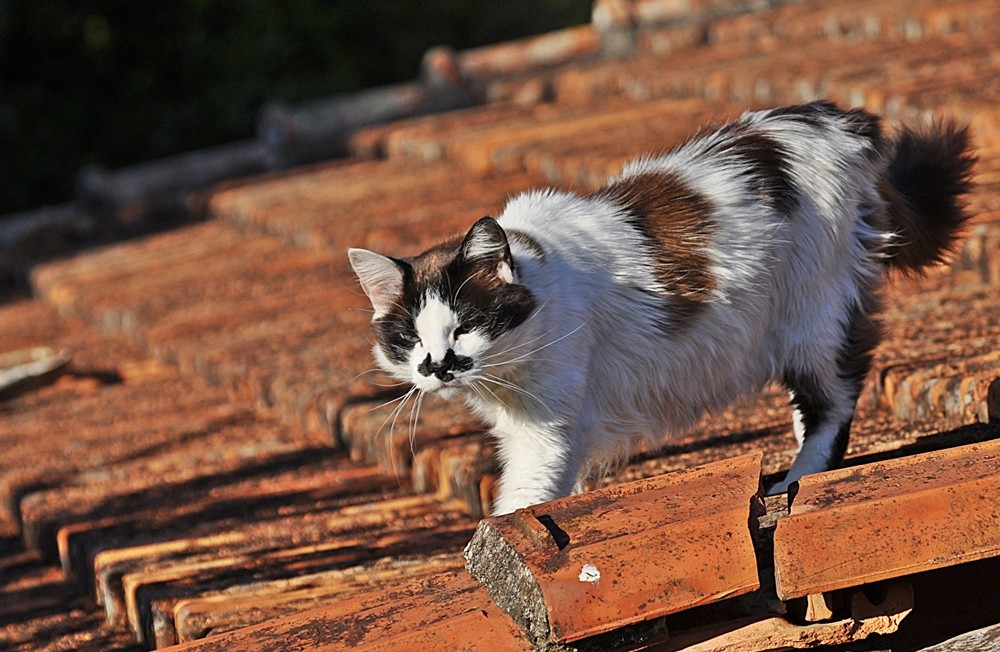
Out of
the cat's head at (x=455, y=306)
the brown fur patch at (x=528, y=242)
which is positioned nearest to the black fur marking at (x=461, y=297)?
the cat's head at (x=455, y=306)

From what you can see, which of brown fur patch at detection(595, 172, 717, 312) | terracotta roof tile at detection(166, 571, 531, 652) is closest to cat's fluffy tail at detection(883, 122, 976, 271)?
brown fur patch at detection(595, 172, 717, 312)

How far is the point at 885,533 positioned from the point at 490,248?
93cm

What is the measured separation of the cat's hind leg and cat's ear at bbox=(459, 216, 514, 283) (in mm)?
663

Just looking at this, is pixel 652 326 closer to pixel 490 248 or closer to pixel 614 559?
pixel 490 248

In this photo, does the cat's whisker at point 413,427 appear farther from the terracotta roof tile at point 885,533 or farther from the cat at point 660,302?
the terracotta roof tile at point 885,533

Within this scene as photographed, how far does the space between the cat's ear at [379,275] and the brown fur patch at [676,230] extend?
479mm

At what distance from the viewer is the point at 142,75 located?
1259 cm

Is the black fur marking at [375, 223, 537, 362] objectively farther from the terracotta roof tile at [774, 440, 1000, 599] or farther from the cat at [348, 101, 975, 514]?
the terracotta roof tile at [774, 440, 1000, 599]

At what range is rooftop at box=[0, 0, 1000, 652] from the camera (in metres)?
1.82

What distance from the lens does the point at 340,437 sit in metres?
3.47

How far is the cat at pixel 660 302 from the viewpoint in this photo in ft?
8.04

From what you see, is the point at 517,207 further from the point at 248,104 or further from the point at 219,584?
the point at 248,104

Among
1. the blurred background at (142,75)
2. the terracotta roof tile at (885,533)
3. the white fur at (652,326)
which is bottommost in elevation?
the terracotta roof tile at (885,533)

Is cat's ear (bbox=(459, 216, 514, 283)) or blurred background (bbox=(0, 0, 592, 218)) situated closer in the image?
cat's ear (bbox=(459, 216, 514, 283))
